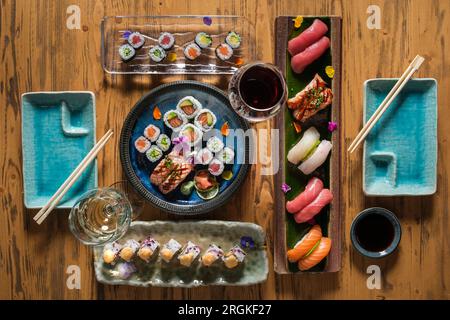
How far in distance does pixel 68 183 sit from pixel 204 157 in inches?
24.6

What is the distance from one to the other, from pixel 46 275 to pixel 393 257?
168 cm

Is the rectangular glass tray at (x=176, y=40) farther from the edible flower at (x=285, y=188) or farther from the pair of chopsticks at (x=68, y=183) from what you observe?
the edible flower at (x=285, y=188)

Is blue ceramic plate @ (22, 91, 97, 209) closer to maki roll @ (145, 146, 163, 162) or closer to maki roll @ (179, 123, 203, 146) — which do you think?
maki roll @ (145, 146, 163, 162)

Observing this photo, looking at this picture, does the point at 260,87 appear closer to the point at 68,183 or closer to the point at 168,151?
the point at 168,151

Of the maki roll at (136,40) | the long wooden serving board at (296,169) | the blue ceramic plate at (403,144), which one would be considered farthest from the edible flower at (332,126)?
the maki roll at (136,40)

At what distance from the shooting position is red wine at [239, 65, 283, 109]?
86.3 inches

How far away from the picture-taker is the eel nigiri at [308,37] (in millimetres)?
2408

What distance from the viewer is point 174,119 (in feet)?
7.94

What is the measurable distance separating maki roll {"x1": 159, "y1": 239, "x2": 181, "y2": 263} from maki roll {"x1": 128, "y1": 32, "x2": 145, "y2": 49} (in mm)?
927

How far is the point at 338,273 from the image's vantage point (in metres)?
2.55

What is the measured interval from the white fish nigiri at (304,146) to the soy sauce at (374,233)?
16.1 inches

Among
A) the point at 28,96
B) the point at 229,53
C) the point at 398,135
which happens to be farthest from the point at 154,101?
the point at 398,135

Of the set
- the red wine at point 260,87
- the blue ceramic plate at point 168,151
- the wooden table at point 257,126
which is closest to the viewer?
the red wine at point 260,87
